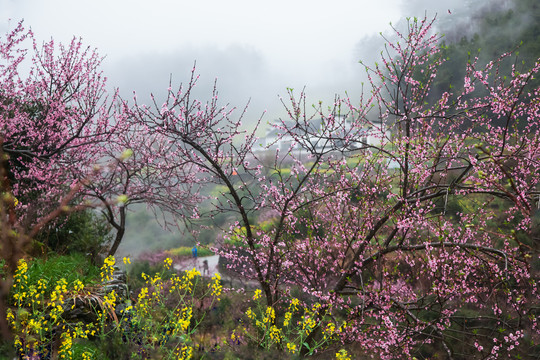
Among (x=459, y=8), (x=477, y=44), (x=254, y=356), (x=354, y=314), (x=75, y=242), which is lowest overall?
(x=354, y=314)

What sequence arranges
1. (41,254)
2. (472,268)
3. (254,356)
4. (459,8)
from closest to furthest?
(254,356)
(472,268)
(41,254)
(459,8)

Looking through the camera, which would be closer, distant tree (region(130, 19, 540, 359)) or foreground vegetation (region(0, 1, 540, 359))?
foreground vegetation (region(0, 1, 540, 359))

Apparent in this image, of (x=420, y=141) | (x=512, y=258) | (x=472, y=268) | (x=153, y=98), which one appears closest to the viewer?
(x=512, y=258)

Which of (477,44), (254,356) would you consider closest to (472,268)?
(254,356)

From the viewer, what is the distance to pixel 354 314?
5.24 metres

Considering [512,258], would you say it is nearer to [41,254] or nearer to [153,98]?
[153,98]

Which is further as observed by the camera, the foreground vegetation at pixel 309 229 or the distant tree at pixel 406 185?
the distant tree at pixel 406 185

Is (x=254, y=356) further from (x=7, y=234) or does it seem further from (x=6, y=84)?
(x=6, y=84)

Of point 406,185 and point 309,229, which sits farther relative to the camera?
point 309,229

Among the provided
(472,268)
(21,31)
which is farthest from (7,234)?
(21,31)

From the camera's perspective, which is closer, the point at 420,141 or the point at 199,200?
the point at 420,141

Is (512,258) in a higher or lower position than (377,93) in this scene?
lower

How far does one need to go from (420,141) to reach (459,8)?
53730 mm

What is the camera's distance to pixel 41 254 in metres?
6.77
